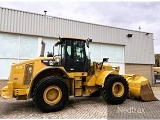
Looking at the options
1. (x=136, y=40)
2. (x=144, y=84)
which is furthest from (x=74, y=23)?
(x=144, y=84)

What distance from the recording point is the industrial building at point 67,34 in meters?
13.2

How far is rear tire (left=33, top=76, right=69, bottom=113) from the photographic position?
720 cm

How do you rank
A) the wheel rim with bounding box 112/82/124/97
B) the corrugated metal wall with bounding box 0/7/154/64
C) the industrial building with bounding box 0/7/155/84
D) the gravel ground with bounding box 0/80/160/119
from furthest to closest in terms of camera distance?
1. the corrugated metal wall with bounding box 0/7/154/64
2. the industrial building with bounding box 0/7/155/84
3. the wheel rim with bounding box 112/82/124/97
4. the gravel ground with bounding box 0/80/160/119

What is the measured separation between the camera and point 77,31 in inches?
623

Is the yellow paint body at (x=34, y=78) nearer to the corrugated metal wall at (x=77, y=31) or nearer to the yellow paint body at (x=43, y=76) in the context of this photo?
the yellow paint body at (x=43, y=76)

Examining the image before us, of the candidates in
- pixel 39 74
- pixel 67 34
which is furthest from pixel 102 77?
pixel 67 34

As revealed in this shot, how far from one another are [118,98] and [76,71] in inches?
89.1

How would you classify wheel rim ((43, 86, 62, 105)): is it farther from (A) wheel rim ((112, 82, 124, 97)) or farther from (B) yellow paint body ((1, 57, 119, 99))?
(A) wheel rim ((112, 82, 124, 97))

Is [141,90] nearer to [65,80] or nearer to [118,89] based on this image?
[118,89]

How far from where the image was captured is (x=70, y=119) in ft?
21.2

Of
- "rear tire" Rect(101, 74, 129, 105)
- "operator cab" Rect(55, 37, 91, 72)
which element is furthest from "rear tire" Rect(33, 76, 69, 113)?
"rear tire" Rect(101, 74, 129, 105)

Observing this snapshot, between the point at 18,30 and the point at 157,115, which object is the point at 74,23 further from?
the point at 157,115

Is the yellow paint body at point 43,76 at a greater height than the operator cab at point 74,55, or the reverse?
the operator cab at point 74,55

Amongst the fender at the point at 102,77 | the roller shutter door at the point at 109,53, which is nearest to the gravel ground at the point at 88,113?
the fender at the point at 102,77
